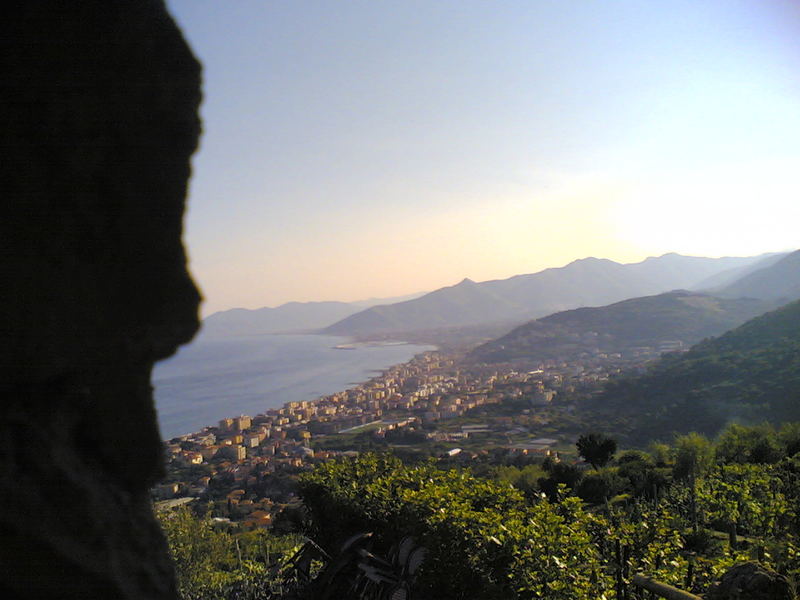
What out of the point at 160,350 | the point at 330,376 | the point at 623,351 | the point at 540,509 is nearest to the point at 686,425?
the point at 540,509

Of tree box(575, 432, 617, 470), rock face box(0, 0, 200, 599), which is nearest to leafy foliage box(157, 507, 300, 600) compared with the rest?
rock face box(0, 0, 200, 599)

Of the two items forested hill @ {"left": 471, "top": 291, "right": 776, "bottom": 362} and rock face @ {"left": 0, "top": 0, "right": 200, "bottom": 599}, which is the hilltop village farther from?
rock face @ {"left": 0, "top": 0, "right": 200, "bottom": 599}

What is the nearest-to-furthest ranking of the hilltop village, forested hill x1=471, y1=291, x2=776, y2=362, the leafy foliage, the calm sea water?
the leafy foliage < the hilltop village < the calm sea water < forested hill x1=471, y1=291, x2=776, y2=362

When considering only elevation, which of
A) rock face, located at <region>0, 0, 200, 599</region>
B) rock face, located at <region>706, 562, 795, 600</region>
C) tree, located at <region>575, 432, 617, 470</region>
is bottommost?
tree, located at <region>575, 432, 617, 470</region>

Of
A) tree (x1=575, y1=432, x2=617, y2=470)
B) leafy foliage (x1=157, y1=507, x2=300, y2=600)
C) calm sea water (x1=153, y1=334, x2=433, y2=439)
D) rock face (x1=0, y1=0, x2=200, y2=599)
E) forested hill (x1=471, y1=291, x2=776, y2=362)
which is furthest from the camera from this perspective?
forested hill (x1=471, y1=291, x2=776, y2=362)

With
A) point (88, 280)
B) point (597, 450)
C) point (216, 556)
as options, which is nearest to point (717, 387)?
point (597, 450)

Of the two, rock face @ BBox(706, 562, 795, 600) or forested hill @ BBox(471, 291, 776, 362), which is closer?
rock face @ BBox(706, 562, 795, 600)

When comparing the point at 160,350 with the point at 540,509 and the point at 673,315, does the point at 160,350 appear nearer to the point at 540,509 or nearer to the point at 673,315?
the point at 540,509
